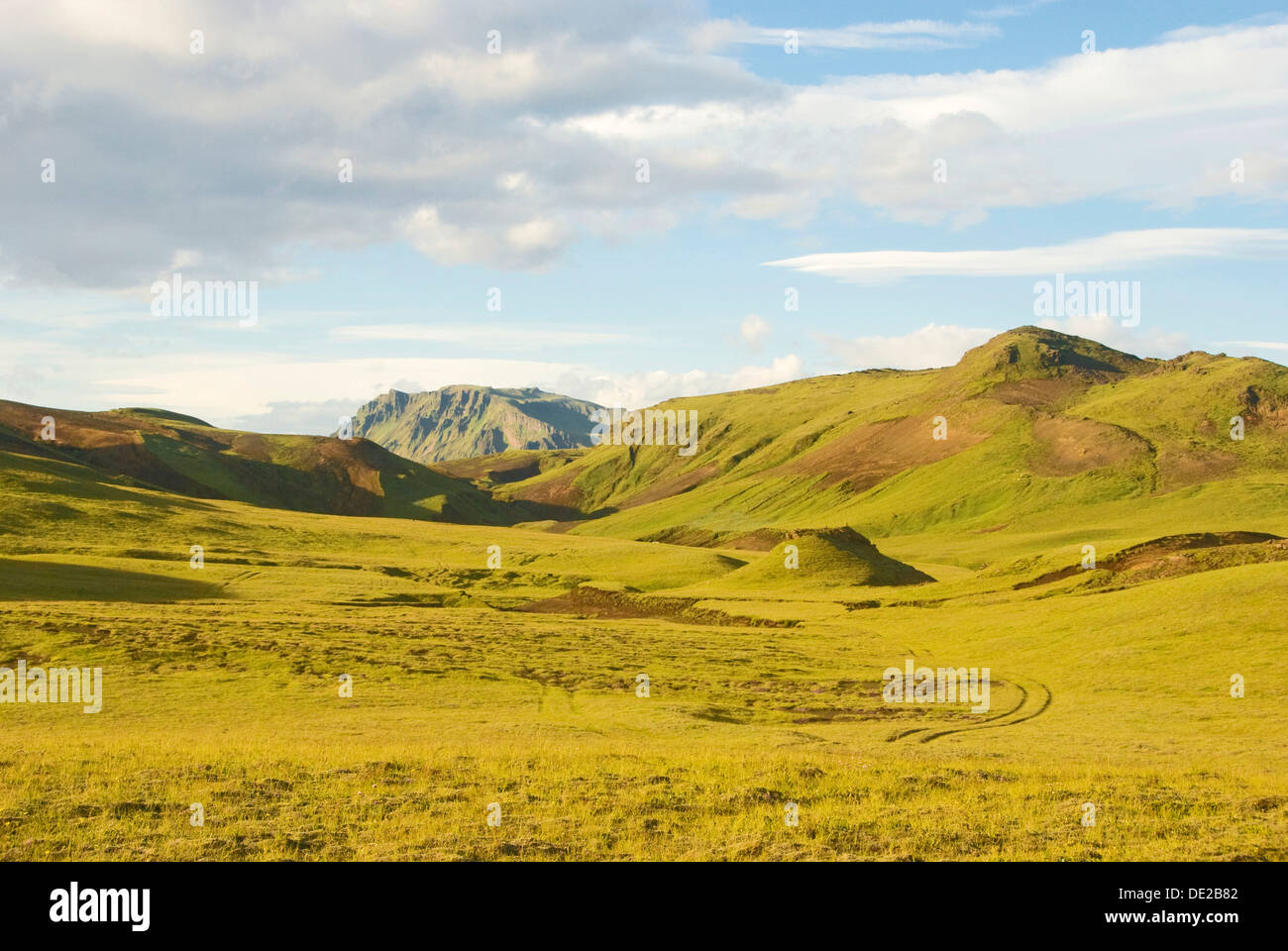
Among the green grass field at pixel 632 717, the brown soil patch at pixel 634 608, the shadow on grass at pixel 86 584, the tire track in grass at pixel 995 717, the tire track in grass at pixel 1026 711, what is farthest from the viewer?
the brown soil patch at pixel 634 608

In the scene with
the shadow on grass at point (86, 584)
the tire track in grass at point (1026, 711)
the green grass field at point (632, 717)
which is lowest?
the tire track in grass at point (1026, 711)

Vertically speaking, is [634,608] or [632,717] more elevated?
[634,608]

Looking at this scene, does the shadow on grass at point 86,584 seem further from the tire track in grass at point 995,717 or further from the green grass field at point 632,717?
the tire track in grass at point 995,717

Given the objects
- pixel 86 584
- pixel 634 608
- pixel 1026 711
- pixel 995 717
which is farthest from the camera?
pixel 634 608

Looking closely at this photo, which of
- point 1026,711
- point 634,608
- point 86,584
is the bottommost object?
point 1026,711

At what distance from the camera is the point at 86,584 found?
9481 cm

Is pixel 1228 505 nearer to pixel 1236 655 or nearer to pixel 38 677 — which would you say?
pixel 1236 655

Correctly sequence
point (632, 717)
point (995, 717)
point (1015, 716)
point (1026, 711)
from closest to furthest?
point (632, 717)
point (995, 717)
point (1015, 716)
point (1026, 711)

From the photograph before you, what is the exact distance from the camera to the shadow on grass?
3465 inches

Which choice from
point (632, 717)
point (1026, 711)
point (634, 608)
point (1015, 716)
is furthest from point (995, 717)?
point (634, 608)

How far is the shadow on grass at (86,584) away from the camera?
8800cm

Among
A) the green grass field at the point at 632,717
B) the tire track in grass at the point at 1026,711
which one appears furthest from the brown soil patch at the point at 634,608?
the tire track in grass at the point at 1026,711

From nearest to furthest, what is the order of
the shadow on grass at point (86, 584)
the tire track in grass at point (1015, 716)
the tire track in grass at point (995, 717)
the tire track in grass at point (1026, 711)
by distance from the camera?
the tire track in grass at point (995, 717) → the tire track in grass at point (1015, 716) → the tire track in grass at point (1026, 711) → the shadow on grass at point (86, 584)

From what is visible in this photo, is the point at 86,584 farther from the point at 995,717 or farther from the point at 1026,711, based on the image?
the point at 1026,711
